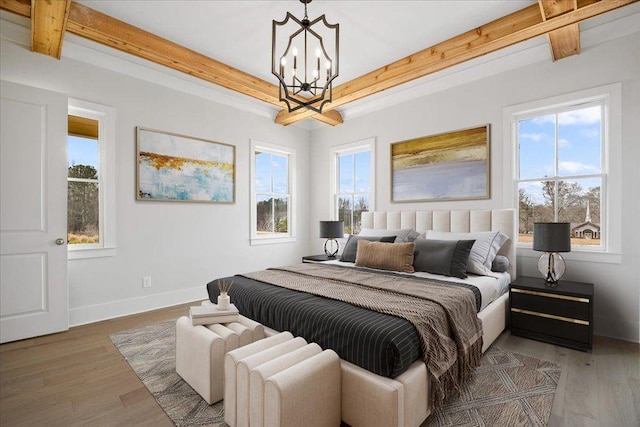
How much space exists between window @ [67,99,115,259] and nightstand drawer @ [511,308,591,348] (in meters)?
4.22

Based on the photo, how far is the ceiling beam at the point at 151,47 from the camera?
2.60 metres

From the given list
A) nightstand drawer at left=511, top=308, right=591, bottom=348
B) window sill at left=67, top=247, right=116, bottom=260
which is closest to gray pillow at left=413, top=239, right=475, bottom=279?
nightstand drawer at left=511, top=308, right=591, bottom=348

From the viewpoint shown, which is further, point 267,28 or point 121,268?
point 121,268

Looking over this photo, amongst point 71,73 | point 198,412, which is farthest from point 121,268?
point 198,412

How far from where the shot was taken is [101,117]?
3.39 meters

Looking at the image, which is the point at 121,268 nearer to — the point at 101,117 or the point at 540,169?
the point at 101,117

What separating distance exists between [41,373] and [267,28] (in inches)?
134

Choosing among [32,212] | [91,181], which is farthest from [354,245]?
[32,212]

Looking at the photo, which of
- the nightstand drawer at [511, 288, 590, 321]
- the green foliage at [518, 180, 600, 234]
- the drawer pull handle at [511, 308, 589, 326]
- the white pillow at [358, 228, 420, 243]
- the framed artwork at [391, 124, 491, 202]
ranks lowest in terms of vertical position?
the drawer pull handle at [511, 308, 589, 326]

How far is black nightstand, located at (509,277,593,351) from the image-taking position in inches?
99.3

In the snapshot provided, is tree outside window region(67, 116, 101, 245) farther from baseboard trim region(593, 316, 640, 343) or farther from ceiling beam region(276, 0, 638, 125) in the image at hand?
baseboard trim region(593, 316, 640, 343)

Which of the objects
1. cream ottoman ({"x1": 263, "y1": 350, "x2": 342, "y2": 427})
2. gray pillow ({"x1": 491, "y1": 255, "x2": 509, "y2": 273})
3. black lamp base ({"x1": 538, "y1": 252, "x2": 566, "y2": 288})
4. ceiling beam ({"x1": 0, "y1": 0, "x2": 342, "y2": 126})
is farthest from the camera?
gray pillow ({"x1": 491, "y1": 255, "x2": 509, "y2": 273})

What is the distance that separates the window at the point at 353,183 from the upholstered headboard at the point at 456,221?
44 centimetres

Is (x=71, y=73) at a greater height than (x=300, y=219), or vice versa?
(x=71, y=73)
